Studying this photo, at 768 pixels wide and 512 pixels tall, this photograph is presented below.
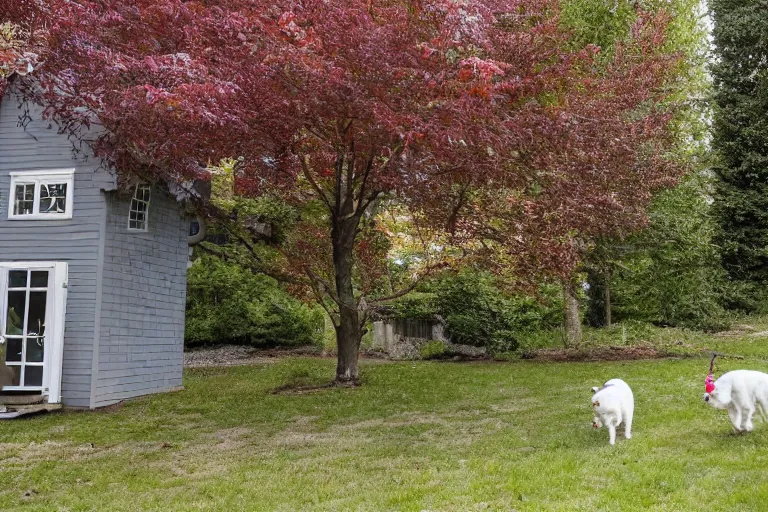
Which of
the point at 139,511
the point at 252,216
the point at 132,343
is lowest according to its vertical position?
the point at 139,511

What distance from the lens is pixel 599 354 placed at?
14.5 metres

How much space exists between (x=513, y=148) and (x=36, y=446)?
6610 mm

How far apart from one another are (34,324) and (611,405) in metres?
8.07

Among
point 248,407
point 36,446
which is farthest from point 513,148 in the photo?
point 36,446

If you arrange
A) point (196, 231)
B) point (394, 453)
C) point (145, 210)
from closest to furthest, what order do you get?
point (394, 453)
point (145, 210)
point (196, 231)

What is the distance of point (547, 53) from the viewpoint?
962 cm

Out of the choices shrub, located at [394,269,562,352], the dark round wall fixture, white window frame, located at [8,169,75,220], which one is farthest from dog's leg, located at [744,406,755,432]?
the dark round wall fixture

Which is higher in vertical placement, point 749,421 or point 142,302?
point 142,302

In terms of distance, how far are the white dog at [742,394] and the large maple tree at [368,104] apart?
11.5ft

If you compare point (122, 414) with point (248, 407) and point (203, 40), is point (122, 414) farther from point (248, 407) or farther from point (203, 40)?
point (203, 40)

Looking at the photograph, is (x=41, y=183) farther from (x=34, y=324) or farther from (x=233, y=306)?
(x=233, y=306)

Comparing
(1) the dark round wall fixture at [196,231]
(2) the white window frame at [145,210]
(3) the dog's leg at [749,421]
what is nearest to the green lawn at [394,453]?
(3) the dog's leg at [749,421]

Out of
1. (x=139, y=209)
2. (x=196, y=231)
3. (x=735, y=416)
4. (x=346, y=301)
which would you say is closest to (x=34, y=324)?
(x=139, y=209)

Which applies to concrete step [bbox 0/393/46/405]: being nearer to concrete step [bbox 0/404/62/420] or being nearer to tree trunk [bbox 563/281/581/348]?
concrete step [bbox 0/404/62/420]
